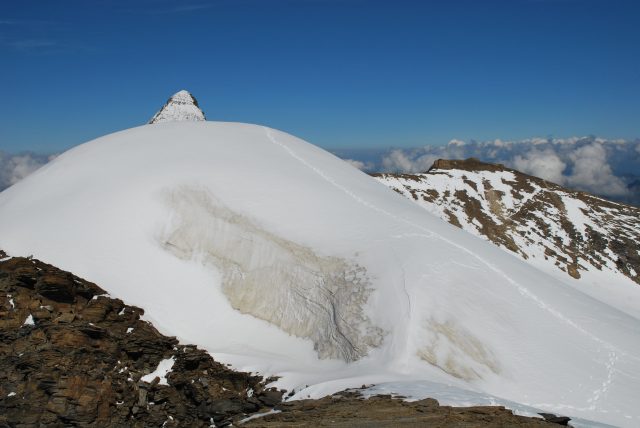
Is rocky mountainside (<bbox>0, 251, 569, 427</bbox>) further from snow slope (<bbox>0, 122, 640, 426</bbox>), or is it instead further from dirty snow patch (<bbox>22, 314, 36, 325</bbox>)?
snow slope (<bbox>0, 122, 640, 426</bbox>)

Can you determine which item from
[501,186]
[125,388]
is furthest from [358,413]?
[501,186]

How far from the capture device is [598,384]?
51.5ft

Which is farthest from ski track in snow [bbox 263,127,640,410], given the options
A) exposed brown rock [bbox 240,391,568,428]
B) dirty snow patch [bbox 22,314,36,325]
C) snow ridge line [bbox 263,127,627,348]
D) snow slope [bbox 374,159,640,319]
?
snow slope [bbox 374,159,640,319]

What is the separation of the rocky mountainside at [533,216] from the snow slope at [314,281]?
141 feet

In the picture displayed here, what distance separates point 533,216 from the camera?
7169 centimetres

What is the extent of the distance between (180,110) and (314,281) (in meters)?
59.5

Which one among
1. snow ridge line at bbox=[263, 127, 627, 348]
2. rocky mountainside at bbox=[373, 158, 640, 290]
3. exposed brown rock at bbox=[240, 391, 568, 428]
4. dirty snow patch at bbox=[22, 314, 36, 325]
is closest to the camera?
exposed brown rock at bbox=[240, 391, 568, 428]

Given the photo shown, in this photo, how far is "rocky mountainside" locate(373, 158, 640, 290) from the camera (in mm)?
63156

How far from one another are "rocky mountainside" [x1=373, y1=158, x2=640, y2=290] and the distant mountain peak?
104 feet

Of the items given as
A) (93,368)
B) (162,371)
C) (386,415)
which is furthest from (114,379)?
(386,415)

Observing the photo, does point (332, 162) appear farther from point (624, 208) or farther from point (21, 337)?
point (624, 208)

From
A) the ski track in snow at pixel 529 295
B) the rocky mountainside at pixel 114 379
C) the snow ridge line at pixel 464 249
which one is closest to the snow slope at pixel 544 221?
the snow ridge line at pixel 464 249

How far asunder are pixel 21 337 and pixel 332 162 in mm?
19400

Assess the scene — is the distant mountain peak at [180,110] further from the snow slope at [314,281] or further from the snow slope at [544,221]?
the snow slope at [314,281]
